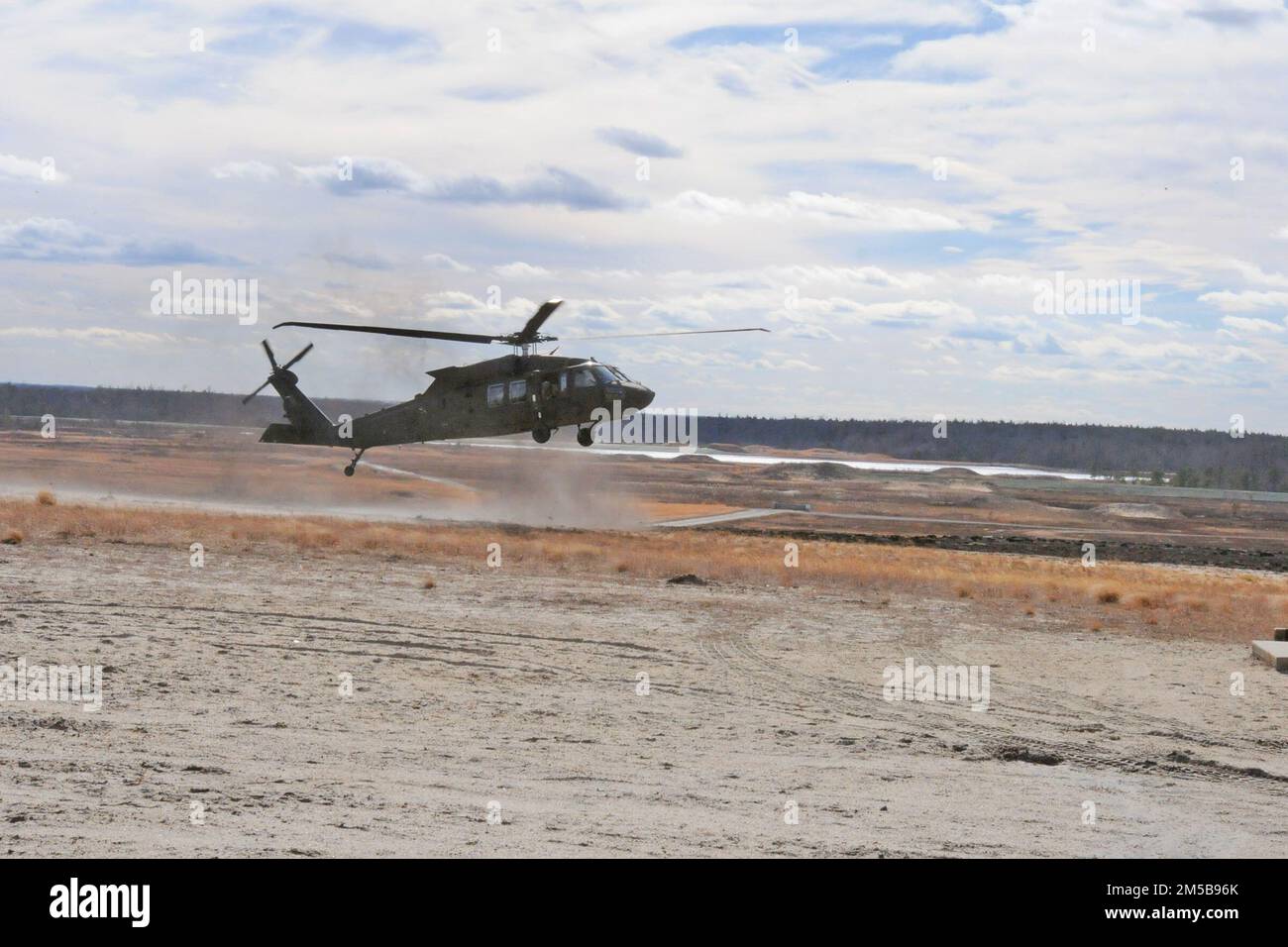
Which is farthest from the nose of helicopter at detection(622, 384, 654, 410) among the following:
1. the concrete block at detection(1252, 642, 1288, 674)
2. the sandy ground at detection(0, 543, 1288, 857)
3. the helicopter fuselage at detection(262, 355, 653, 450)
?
the concrete block at detection(1252, 642, 1288, 674)

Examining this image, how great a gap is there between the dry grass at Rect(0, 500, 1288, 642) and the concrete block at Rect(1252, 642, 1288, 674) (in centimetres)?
440

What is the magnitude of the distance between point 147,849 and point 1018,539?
67.3m

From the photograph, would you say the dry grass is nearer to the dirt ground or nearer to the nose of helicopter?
the dirt ground

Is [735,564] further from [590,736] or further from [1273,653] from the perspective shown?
[590,736]

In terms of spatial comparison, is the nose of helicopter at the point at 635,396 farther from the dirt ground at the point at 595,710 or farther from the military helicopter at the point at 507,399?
the dirt ground at the point at 595,710

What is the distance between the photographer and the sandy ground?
11.4m

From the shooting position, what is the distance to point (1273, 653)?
2205 centimetres

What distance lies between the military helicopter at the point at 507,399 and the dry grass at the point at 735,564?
449 cm

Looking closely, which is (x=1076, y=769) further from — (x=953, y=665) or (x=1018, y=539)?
(x=1018, y=539)

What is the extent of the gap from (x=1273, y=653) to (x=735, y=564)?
64.7ft

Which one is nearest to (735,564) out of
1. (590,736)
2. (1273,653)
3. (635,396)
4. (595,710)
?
(635,396)
